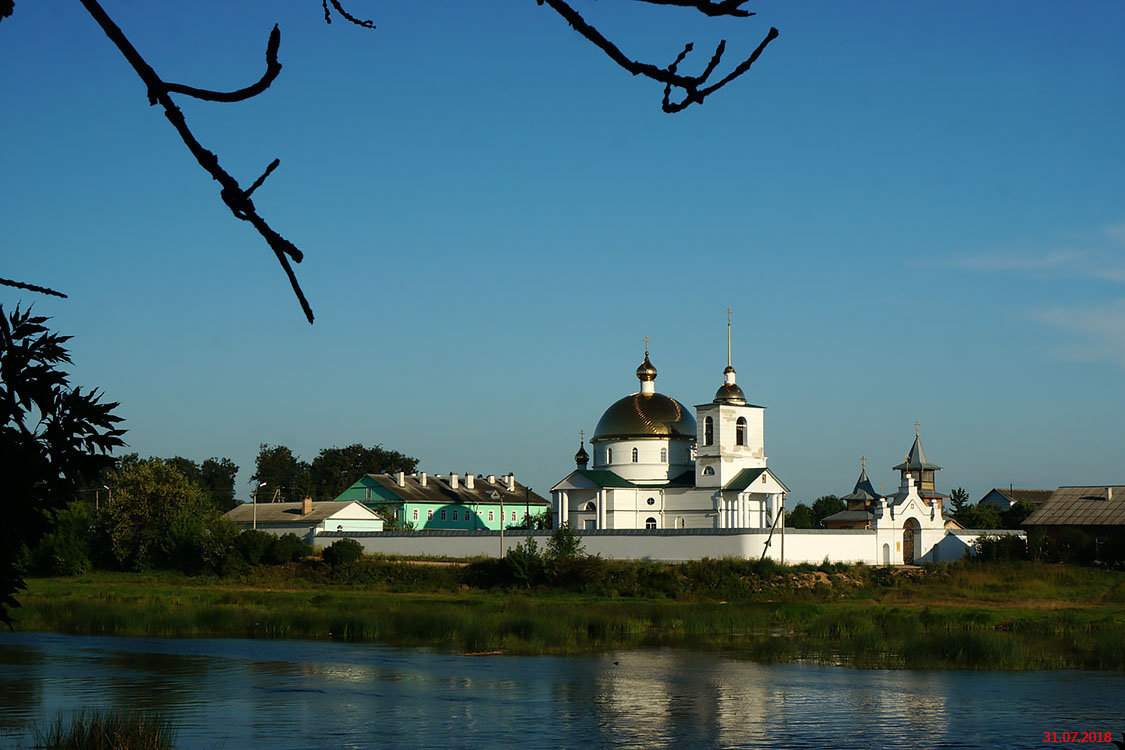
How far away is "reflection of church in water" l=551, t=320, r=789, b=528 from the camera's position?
68.4 meters

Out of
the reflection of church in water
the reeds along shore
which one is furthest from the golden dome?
the reeds along shore

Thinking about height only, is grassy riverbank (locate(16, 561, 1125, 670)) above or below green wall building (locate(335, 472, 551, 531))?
below

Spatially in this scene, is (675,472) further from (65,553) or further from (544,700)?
(544,700)

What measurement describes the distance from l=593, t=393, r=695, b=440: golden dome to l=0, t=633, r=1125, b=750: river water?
39.8 meters

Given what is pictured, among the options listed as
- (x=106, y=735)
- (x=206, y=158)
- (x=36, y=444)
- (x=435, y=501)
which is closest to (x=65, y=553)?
(x=435, y=501)

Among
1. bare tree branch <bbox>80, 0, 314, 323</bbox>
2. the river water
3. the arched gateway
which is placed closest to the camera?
bare tree branch <bbox>80, 0, 314, 323</bbox>

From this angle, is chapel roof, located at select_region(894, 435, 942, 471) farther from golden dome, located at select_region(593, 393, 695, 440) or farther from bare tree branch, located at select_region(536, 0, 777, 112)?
bare tree branch, located at select_region(536, 0, 777, 112)

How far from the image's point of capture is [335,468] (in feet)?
425

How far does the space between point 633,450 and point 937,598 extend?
25.6 meters

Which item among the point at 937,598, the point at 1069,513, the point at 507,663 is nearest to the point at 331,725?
the point at 507,663

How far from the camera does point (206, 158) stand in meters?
2.94

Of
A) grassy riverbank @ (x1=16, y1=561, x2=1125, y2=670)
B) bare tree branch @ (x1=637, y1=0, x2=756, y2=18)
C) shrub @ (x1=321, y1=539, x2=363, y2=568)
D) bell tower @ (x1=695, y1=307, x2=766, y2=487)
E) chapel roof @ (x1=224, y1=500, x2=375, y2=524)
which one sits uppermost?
bell tower @ (x1=695, y1=307, x2=766, y2=487)

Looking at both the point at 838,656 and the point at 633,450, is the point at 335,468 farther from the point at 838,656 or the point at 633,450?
the point at 838,656

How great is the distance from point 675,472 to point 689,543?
45.6 ft
